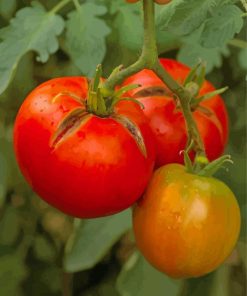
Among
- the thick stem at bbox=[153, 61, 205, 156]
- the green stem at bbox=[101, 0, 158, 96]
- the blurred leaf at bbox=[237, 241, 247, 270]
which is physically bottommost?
the blurred leaf at bbox=[237, 241, 247, 270]

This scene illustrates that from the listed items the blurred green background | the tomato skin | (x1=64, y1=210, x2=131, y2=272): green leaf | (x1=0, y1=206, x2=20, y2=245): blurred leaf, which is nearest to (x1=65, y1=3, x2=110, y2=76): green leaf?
the blurred green background

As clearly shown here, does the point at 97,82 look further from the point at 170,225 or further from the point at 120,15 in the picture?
the point at 120,15

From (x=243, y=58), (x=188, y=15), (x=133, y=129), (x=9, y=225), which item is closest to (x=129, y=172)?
(x=133, y=129)

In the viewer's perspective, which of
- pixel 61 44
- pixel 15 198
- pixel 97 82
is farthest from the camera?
pixel 15 198

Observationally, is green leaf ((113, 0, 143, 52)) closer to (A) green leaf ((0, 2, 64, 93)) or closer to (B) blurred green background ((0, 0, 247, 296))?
(B) blurred green background ((0, 0, 247, 296))

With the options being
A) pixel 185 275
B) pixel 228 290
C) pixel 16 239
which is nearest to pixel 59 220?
pixel 16 239

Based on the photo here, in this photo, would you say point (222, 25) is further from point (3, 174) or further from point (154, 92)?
point (3, 174)

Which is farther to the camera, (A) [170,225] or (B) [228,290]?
(B) [228,290]
